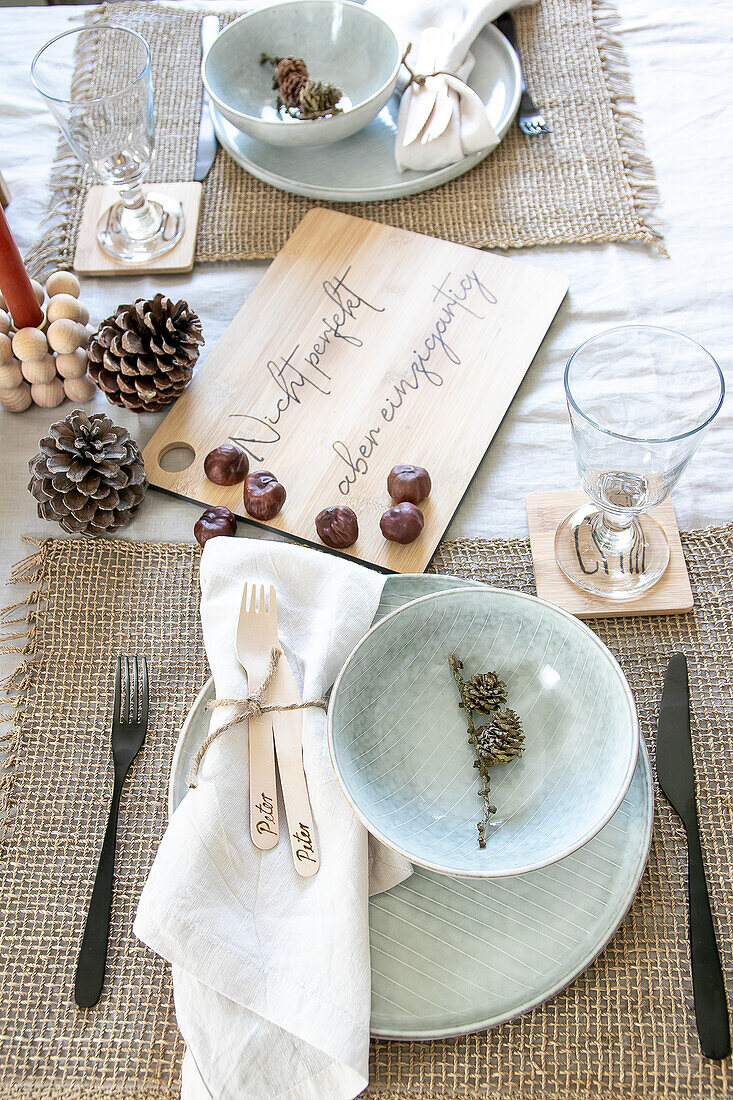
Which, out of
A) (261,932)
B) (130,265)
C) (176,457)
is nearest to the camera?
(261,932)

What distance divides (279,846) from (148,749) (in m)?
0.16

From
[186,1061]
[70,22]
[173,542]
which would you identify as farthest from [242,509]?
[70,22]

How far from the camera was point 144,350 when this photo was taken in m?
0.86

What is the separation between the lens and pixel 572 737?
0.65 m

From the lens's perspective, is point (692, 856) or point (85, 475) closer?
point (692, 856)

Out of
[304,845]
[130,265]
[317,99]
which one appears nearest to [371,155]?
[317,99]

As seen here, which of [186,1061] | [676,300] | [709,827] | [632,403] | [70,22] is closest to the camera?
[186,1061]

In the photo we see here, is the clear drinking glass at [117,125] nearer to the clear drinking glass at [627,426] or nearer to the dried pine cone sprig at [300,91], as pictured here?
the dried pine cone sprig at [300,91]

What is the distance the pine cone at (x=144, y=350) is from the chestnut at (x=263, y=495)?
133mm

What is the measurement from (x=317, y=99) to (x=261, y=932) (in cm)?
86

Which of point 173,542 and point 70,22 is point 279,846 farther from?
point 70,22

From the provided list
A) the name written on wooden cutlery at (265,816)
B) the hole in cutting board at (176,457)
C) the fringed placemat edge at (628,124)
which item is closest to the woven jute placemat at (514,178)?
the fringed placemat edge at (628,124)

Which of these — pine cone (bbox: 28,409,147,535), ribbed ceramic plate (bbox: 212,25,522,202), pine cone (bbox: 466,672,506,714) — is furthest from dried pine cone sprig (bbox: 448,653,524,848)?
ribbed ceramic plate (bbox: 212,25,522,202)

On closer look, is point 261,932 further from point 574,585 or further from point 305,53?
point 305,53
